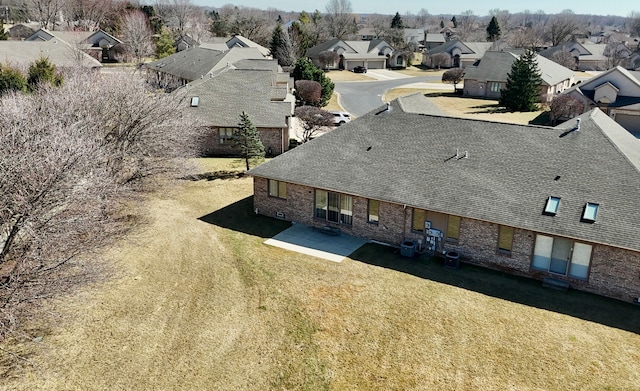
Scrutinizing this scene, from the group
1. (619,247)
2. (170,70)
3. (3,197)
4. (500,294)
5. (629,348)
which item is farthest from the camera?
(170,70)

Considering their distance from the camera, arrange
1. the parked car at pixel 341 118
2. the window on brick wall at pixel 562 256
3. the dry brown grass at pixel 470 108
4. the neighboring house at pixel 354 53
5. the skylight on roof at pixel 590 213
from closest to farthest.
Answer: the skylight on roof at pixel 590 213, the window on brick wall at pixel 562 256, the parked car at pixel 341 118, the dry brown grass at pixel 470 108, the neighboring house at pixel 354 53

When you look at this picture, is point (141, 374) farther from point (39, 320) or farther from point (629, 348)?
point (629, 348)

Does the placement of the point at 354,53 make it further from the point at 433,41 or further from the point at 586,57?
the point at 586,57

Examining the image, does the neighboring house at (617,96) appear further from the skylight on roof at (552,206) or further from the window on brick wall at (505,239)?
the window on brick wall at (505,239)

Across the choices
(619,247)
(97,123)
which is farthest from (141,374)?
(619,247)

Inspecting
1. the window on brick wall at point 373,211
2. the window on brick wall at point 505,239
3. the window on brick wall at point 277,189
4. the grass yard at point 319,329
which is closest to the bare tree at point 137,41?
the window on brick wall at point 277,189

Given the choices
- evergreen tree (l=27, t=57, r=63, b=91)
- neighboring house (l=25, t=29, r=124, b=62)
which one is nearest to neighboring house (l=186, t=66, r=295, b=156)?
evergreen tree (l=27, t=57, r=63, b=91)

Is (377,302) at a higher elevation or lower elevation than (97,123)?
lower
